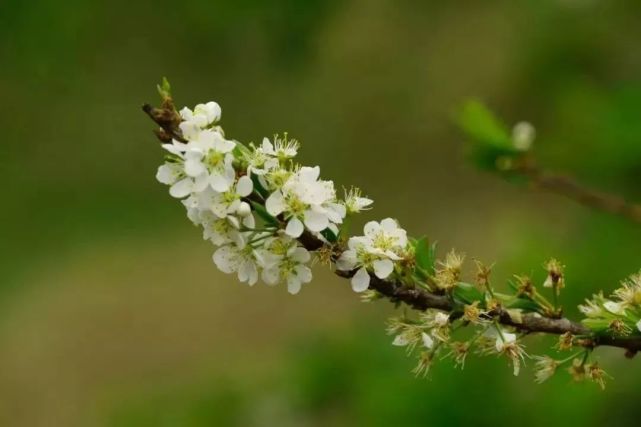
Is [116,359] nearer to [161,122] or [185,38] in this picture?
[185,38]

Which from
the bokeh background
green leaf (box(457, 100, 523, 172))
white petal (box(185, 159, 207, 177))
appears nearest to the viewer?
white petal (box(185, 159, 207, 177))

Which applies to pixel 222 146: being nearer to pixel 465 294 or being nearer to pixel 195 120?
pixel 195 120

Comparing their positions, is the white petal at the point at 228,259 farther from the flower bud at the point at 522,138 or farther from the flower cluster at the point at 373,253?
the flower bud at the point at 522,138

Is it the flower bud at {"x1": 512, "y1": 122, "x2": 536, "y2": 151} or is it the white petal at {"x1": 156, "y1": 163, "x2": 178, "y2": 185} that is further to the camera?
the flower bud at {"x1": 512, "y1": 122, "x2": 536, "y2": 151}

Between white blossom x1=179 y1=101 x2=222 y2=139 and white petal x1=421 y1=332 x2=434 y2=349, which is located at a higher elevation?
white blossom x1=179 y1=101 x2=222 y2=139

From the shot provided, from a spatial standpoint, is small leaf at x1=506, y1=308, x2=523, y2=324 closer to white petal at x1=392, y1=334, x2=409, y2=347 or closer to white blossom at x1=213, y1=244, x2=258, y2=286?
white petal at x1=392, y1=334, x2=409, y2=347

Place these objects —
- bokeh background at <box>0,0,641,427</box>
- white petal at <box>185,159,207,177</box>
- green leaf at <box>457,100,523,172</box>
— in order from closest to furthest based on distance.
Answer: white petal at <box>185,159,207,177</box> → green leaf at <box>457,100,523,172</box> → bokeh background at <box>0,0,641,427</box>

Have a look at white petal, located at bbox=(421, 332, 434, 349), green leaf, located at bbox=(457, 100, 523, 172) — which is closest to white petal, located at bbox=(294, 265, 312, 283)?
white petal, located at bbox=(421, 332, 434, 349)

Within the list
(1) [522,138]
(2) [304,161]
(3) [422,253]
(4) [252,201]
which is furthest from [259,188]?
(2) [304,161]

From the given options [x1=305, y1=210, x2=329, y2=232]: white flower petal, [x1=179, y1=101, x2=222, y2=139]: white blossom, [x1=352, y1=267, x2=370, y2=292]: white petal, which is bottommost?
[x1=352, y1=267, x2=370, y2=292]: white petal
